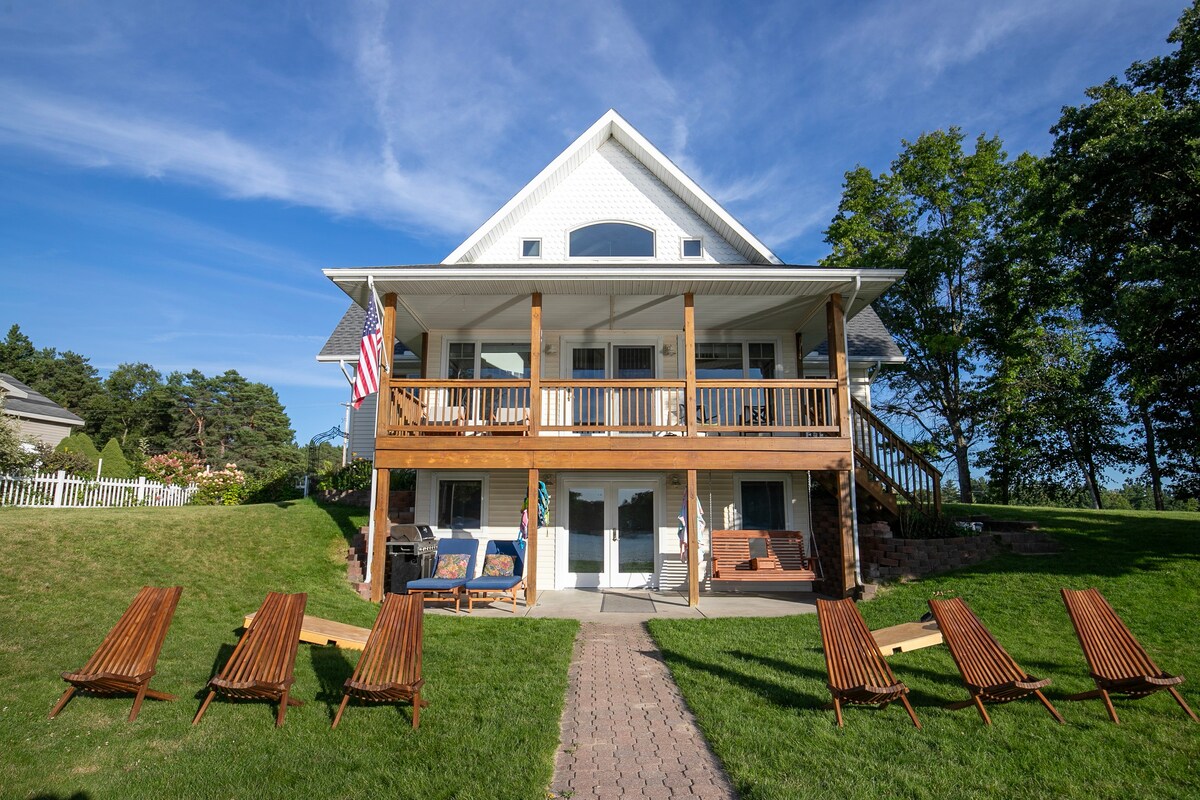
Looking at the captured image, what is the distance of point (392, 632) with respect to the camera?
5.82m

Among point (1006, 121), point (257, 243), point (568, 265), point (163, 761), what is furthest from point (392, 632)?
point (1006, 121)

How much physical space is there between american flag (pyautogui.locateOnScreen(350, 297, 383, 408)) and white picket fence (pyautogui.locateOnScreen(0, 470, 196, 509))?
6101mm

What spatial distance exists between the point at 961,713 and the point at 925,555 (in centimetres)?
650

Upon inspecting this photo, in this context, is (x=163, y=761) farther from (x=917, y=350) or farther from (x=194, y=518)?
(x=917, y=350)

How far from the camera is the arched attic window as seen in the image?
1448cm

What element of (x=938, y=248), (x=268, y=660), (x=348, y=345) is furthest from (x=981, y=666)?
(x=938, y=248)

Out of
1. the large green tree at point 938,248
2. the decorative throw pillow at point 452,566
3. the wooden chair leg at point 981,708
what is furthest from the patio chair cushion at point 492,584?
the large green tree at point 938,248

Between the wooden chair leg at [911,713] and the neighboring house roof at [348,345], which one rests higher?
the neighboring house roof at [348,345]

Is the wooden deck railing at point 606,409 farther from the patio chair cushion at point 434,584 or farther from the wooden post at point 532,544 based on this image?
the patio chair cushion at point 434,584

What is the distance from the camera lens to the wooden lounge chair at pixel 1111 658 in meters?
5.44

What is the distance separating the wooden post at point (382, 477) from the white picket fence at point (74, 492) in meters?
5.65

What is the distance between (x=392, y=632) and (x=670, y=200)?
11.3m

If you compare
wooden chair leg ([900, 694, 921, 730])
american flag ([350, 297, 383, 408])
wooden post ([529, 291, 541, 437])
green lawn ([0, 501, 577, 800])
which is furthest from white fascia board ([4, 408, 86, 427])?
wooden chair leg ([900, 694, 921, 730])

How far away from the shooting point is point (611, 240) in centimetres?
1455
